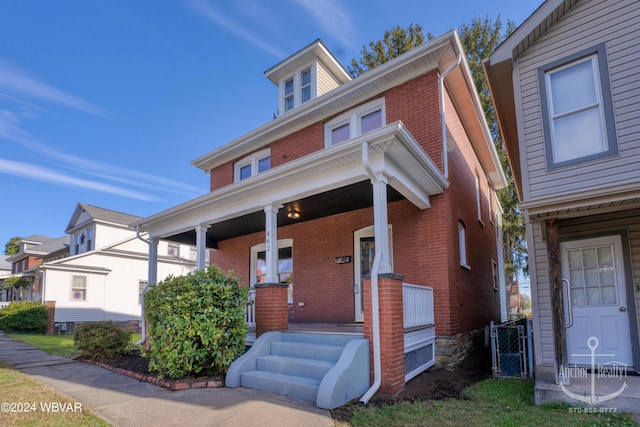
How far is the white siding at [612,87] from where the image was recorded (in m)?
5.59

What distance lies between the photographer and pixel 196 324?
624cm

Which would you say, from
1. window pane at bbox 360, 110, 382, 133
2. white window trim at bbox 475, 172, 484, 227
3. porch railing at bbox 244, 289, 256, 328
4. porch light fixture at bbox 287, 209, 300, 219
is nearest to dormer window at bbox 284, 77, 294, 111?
window pane at bbox 360, 110, 382, 133

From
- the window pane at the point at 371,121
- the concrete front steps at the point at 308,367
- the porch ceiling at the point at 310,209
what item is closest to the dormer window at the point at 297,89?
the window pane at the point at 371,121

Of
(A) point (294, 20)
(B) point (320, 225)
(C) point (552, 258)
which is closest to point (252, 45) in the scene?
(A) point (294, 20)

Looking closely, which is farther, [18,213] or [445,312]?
[18,213]

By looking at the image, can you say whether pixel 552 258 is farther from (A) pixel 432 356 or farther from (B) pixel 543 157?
(A) pixel 432 356

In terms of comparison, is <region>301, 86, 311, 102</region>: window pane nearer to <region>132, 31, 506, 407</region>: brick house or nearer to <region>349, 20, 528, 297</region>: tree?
<region>132, 31, 506, 407</region>: brick house

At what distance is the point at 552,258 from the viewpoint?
577 centimetres

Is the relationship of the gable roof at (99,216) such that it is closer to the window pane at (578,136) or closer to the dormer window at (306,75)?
the dormer window at (306,75)

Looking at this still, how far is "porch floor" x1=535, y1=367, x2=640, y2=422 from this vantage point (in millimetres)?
4605

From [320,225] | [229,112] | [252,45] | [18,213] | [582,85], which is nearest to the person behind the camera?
[582,85]

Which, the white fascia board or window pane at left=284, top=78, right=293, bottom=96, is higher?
window pane at left=284, top=78, right=293, bottom=96

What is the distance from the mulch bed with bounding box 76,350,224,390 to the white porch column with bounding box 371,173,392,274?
3.17 metres

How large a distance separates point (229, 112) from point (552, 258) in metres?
16.0
